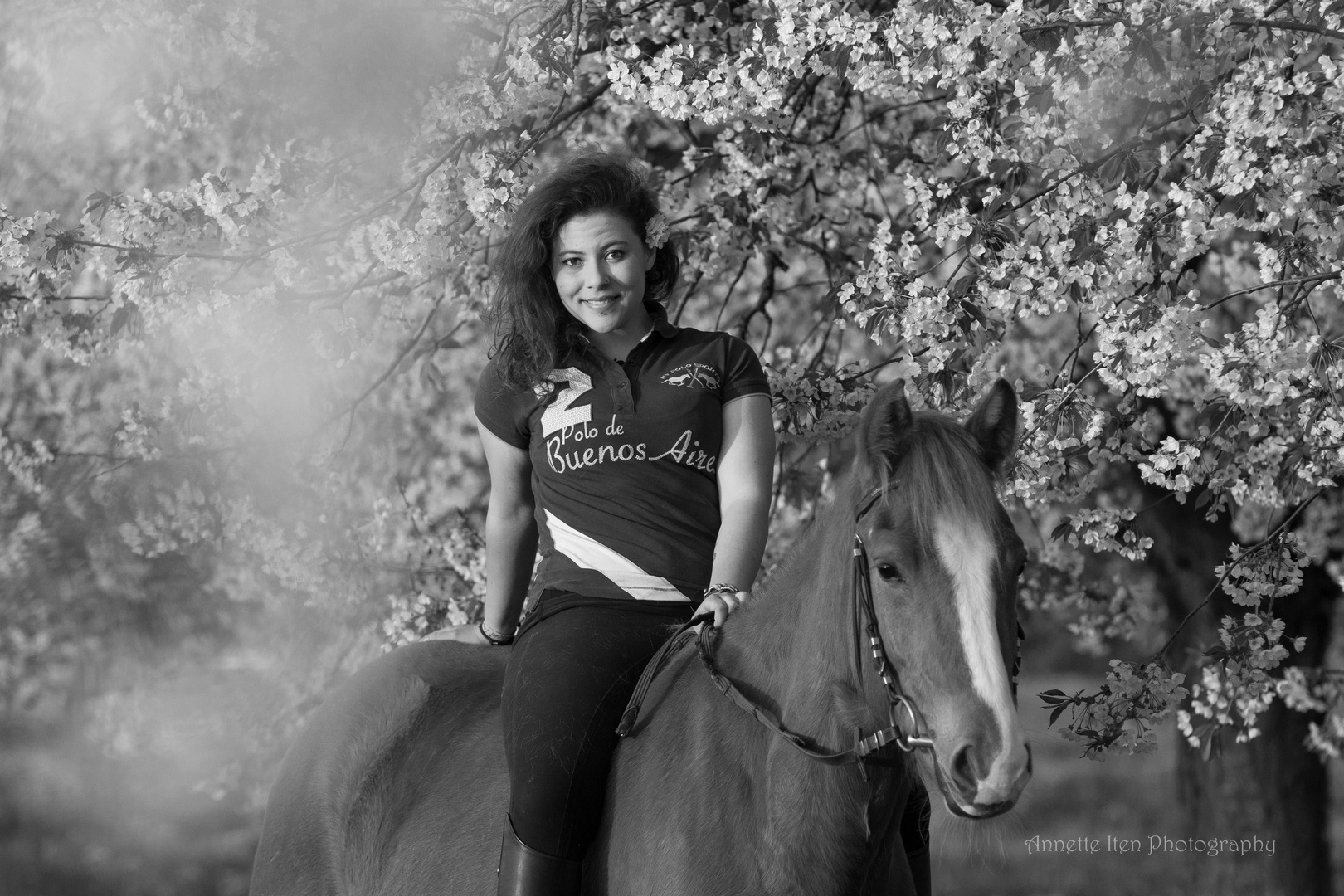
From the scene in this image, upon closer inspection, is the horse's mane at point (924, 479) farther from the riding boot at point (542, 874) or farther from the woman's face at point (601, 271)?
the woman's face at point (601, 271)

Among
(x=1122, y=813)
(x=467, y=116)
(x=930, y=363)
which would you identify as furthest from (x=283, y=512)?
(x=1122, y=813)

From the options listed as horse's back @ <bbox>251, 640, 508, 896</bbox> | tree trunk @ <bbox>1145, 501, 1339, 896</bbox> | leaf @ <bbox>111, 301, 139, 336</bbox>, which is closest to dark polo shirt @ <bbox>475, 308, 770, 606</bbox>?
horse's back @ <bbox>251, 640, 508, 896</bbox>

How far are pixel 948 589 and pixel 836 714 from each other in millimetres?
376

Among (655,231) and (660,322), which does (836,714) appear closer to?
(660,322)

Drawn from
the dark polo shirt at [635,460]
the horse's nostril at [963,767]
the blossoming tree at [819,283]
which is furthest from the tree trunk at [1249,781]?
the horse's nostril at [963,767]

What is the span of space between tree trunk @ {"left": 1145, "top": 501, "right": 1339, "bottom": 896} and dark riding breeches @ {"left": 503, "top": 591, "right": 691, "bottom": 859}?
5004 mm

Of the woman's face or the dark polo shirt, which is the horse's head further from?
the woman's face

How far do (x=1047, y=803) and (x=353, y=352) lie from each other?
441 inches

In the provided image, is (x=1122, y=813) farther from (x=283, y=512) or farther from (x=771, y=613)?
(x=771, y=613)

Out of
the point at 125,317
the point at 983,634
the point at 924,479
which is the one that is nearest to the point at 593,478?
the point at 924,479

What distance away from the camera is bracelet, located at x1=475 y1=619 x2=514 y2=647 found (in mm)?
3408

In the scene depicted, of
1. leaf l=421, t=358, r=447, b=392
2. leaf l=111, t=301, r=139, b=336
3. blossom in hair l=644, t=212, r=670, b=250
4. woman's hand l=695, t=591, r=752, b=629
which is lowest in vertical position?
woman's hand l=695, t=591, r=752, b=629

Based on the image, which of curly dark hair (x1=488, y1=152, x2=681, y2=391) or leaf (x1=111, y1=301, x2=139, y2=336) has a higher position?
leaf (x1=111, y1=301, x2=139, y2=336)

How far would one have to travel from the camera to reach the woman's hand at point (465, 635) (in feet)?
11.4
